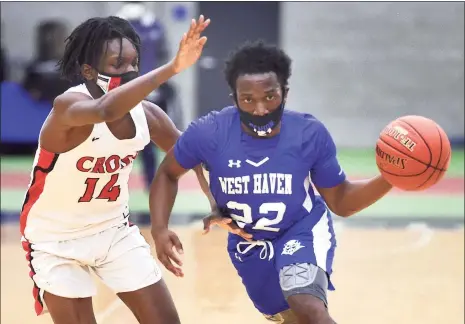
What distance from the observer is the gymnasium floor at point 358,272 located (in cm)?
678

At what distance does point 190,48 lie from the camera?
3930mm

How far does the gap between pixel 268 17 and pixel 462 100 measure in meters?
4.76

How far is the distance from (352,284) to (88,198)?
3.86 m

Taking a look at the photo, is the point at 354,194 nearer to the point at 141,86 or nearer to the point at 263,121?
the point at 263,121

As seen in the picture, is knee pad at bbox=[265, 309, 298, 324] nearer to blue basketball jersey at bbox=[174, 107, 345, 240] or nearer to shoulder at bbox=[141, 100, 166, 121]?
blue basketball jersey at bbox=[174, 107, 345, 240]

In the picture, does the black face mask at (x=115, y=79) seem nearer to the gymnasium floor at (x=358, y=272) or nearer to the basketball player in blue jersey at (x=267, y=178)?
the basketball player in blue jersey at (x=267, y=178)

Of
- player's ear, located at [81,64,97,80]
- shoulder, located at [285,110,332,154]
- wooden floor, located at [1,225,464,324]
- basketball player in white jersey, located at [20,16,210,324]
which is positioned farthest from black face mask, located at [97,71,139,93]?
wooden floor, located at [1,225,464,324]

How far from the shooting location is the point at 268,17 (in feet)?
62.7

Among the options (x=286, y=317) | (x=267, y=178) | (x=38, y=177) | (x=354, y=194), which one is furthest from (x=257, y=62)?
(x=286, y=317)

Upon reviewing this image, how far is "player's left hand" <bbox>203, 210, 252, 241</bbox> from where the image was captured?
4.73 metres

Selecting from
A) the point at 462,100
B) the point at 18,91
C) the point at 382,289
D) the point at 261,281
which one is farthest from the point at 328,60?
the point at 261,281

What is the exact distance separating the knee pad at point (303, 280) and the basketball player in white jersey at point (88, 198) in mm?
671

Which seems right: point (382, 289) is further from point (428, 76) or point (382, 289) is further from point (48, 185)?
point (428, 76)

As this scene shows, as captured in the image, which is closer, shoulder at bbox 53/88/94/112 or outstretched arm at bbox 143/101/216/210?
shoulder at bbox 53/88/94/112
